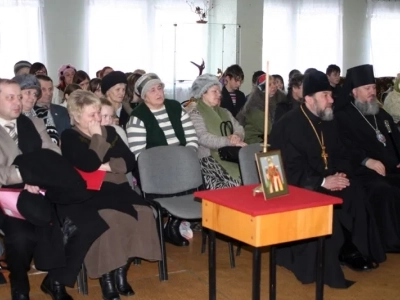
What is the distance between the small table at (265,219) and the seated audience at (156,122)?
1.60 metres

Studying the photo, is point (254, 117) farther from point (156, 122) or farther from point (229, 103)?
point (156, 122)

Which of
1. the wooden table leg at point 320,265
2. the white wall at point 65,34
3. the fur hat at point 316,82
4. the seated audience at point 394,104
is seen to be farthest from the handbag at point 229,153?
the white wall at point 65,34

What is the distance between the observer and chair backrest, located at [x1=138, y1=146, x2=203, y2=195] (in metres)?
4.57

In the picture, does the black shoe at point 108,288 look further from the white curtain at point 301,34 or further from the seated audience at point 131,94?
the white curtain at point 301,34

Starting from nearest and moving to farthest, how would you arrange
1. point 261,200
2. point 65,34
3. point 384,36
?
point 261,200 < point 65,34 < point 384,36

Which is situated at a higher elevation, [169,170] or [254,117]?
[254,117]

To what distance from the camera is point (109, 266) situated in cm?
385

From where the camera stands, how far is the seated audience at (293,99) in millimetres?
6867

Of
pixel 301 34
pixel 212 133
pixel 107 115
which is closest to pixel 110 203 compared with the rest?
pixel 107 115

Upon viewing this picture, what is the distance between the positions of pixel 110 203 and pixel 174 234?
1.33 meters

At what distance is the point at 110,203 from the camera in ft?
13.1

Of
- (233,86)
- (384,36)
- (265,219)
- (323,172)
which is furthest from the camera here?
(384,36)

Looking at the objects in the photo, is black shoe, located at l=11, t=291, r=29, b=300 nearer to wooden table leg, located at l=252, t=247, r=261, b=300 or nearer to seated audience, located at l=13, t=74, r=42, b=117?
seated audience, located at l=13, t=74, r=42, b=117

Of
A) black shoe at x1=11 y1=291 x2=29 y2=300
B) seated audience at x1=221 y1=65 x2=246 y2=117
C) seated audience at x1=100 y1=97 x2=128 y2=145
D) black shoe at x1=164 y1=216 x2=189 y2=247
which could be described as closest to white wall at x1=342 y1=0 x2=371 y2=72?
seated audience at x1=221 y1=65 x2=246 y2=117
